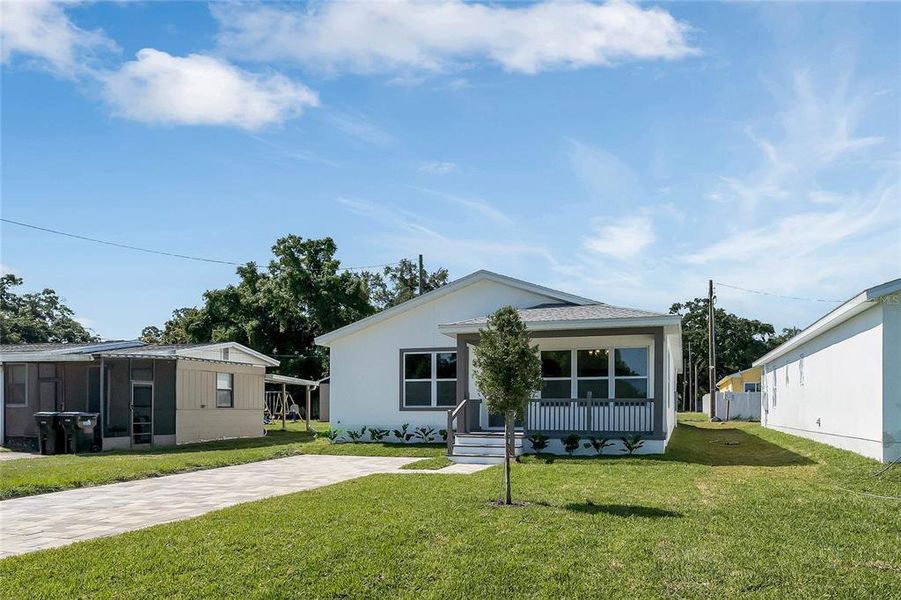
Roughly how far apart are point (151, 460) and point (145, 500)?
19.4 feet

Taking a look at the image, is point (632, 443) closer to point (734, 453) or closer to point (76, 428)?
point (734, 453)

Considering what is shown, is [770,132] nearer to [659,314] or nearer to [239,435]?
[659,314]

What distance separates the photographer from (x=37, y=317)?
6069 cm

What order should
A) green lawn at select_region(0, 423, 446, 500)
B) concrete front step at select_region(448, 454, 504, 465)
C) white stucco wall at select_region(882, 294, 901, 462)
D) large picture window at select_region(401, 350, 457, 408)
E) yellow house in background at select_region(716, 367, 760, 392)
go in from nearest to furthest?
green lawn at select_region(0, 423, 446, 500) → white stucco wall at select_region(882, 294, 901, 462) → concrete front step at select_region(448, 454, 504, 465) → large picture window at select_region(401, 350, 457, 408) → yellow house in background at select_region(716, 367, 760, 392)

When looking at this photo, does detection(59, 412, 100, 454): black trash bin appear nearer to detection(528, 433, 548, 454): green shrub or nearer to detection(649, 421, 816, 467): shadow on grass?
detection(528, 433, 548, 454): green shrub

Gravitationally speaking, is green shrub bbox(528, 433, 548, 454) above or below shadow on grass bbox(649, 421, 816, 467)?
above

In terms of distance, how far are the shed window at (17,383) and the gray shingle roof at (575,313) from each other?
41.9 ft

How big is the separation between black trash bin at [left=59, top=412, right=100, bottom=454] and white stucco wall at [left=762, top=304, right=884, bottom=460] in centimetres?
1787

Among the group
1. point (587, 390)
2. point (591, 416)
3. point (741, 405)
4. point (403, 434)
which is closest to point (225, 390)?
point (403, 434)

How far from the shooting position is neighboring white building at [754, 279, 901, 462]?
1367 centimetres

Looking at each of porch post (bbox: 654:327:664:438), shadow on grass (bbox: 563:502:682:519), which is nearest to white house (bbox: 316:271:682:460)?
porch post (bbox: 654:327:664:438)

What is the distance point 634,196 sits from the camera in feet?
56.4

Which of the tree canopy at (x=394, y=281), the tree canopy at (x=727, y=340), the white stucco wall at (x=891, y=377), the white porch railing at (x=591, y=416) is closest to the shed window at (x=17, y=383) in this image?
the white porch railing at (x=591, y=416)

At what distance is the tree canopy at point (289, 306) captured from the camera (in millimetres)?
37938
